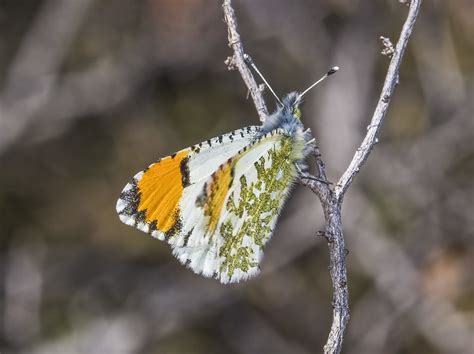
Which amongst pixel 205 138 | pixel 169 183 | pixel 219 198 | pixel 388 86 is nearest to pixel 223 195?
pixel 219 198

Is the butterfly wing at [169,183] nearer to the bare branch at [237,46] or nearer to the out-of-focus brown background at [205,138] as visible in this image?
the bare branch at [237,46]

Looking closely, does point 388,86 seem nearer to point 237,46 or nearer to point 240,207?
point 237,46

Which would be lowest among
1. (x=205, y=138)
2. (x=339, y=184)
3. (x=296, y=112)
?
(x=339, y=184)

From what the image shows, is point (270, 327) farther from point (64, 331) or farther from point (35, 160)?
point (35, 160)

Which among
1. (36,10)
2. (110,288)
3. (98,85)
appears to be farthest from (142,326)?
(36,10)

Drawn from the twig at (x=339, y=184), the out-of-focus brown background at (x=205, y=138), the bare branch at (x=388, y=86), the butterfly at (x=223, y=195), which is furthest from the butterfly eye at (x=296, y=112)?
the out-of-focus brown background at (x=205, y=138)

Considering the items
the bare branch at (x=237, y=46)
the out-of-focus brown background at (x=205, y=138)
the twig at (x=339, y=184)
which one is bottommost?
the twig at (x=339, y=184)
